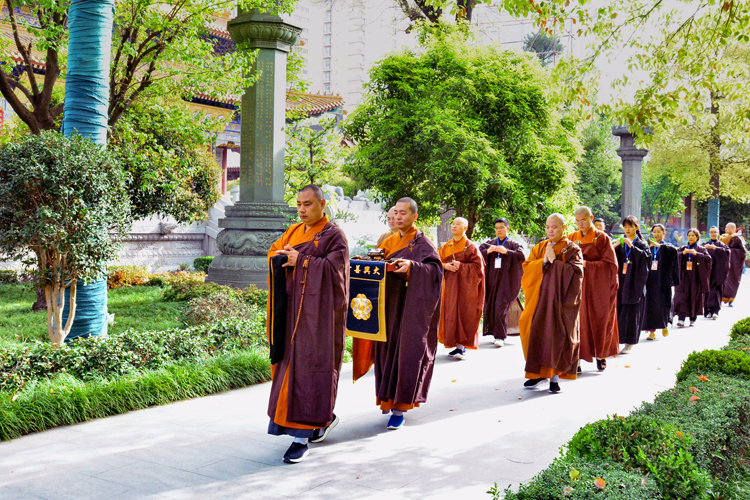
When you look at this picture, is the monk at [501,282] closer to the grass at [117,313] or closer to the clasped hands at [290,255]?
the grass at [117,313]

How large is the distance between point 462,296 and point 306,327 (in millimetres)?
4524

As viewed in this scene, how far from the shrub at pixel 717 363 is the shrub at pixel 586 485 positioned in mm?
2644

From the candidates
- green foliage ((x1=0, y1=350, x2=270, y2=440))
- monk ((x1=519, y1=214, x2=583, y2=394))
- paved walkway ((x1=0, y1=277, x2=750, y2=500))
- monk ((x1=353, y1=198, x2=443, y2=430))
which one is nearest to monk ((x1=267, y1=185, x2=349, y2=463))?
paved walkway ((x1=0, y1=277, x2=750, y2=500))

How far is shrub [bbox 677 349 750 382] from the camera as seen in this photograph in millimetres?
5258

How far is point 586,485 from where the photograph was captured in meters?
2.88

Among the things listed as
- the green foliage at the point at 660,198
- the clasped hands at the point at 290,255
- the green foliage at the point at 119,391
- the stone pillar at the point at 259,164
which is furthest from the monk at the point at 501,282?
the green foliage at the point at 660,198

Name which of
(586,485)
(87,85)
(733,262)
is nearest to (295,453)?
(586,485)

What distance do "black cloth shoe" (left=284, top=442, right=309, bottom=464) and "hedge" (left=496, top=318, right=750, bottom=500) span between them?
56.1 inches

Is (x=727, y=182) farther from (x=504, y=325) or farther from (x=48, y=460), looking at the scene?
(x=48, y=460)

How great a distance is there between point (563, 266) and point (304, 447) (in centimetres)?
337

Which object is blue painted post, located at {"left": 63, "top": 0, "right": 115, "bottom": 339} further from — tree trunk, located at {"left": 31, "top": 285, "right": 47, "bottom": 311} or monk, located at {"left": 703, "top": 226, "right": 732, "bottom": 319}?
monk, located at {"left": 703, "top": 226, "right": 732, "bottom": 319}

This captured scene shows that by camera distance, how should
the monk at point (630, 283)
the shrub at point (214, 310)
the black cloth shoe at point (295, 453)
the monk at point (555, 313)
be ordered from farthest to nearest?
the monk at point (630, 283) < the shrub at point (214, 310) < the monk at point (555, 313) < the black cloth shoe at point (295, 453)

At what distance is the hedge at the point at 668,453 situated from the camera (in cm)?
294

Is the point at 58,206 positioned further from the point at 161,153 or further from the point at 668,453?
the point at 668,453
